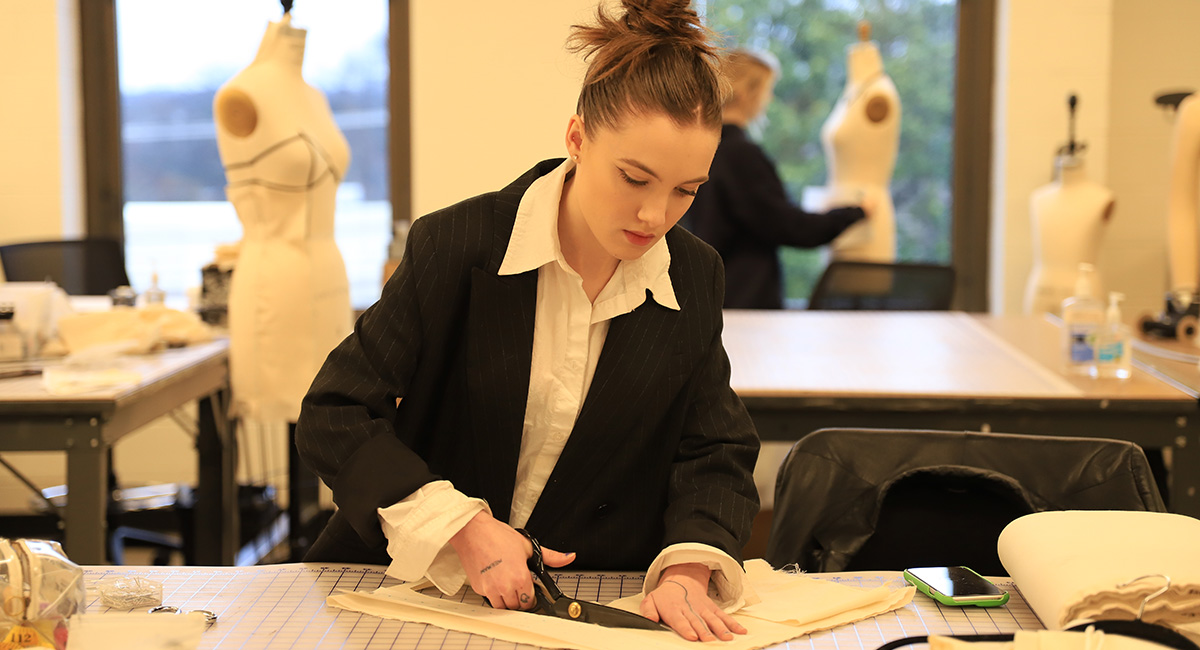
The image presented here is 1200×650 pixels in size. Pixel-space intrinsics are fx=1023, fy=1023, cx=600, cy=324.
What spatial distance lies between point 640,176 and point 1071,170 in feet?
11.0

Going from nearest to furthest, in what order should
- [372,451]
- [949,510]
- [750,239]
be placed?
[372,451], [949,510], [750,239]

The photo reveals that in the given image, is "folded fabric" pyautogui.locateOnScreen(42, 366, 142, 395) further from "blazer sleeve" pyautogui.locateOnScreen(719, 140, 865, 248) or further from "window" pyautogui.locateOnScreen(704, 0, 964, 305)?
"window" pyautogui.locateOnScreen(704, 0, 964, 305)

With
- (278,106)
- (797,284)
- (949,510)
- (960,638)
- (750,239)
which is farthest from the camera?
(797,284)

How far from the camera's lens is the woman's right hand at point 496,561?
1.07 meters

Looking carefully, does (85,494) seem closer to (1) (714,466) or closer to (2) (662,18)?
(1) (714,466)

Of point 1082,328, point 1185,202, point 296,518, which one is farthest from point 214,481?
point 1185,202

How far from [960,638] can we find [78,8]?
15.3ft

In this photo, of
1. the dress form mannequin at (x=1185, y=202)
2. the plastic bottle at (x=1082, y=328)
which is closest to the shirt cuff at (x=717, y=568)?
the plastic bottle at (x=1082, y=328)

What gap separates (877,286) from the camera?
12.4 feet

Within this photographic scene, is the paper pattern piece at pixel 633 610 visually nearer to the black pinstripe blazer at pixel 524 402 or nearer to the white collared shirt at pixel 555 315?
the black pinstripe blazer at pixel 524 402

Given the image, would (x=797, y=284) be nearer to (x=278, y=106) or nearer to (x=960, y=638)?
(x=278, y=106)

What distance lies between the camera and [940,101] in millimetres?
4656

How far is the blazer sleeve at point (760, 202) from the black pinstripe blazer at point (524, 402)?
2.34m

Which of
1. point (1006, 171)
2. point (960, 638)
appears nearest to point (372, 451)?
point (960, 638)
